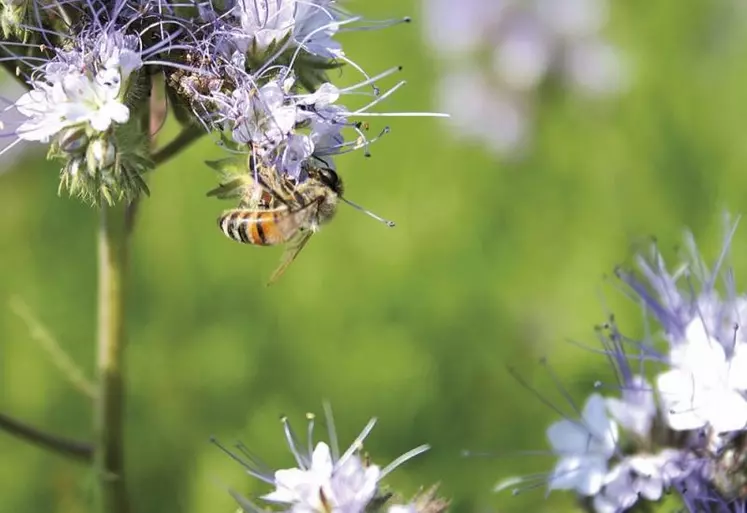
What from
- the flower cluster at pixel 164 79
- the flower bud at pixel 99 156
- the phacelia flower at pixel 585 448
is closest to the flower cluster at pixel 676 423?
the phacelia flower at pixel 585 448

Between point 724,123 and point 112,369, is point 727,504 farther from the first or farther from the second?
point 724,123

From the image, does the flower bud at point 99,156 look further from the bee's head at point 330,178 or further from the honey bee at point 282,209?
the bee's head at point 330,178

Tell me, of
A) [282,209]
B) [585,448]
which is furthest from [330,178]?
[585,448]

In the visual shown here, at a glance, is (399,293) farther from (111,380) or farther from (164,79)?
(164,79)

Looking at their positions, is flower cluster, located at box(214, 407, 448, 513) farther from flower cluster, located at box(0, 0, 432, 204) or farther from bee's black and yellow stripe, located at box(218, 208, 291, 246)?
flower cluster, located at box(0, 0, 432, 204)

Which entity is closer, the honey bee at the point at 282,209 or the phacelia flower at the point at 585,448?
the honey bee at the point at 282,209
